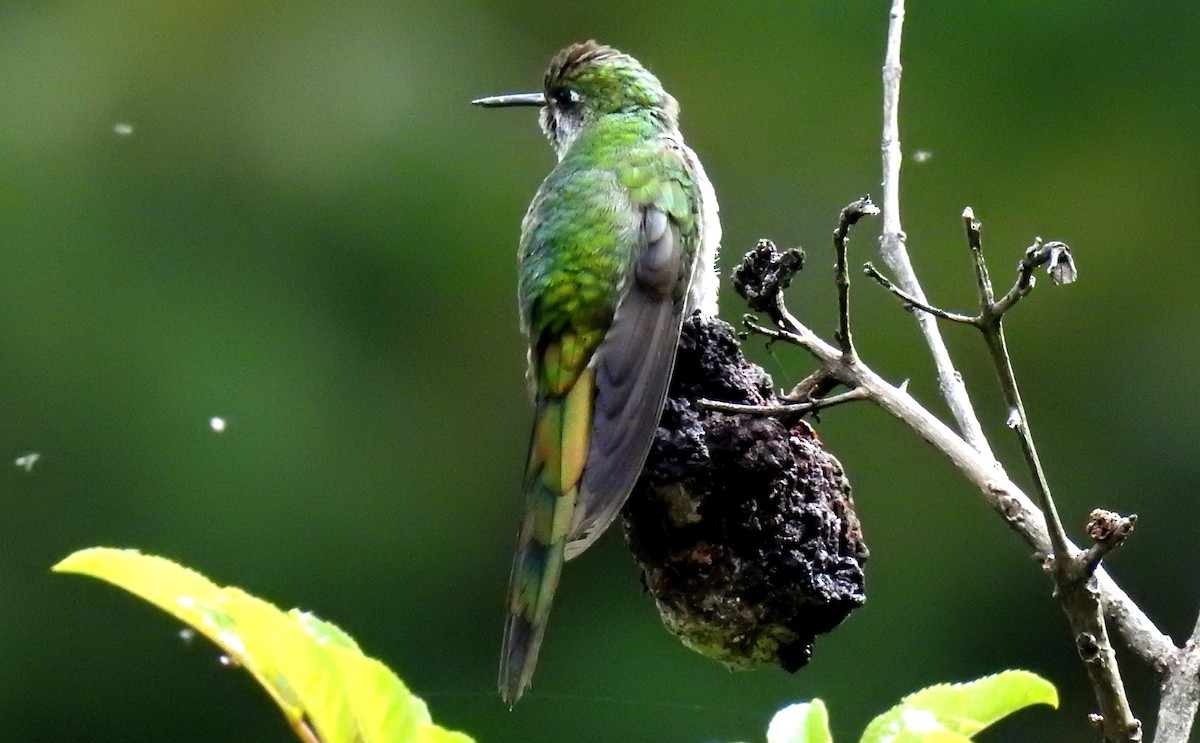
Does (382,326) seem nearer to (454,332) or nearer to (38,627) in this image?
(454,332)

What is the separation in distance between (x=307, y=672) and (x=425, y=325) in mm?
6024

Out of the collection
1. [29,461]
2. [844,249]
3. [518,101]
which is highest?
[518,101]

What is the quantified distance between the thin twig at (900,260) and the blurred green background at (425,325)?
378 centimetres

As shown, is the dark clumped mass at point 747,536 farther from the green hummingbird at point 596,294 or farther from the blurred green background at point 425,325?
the blurred green background at point 425,325

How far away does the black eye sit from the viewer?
145 inches

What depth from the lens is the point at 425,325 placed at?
23.9 feet

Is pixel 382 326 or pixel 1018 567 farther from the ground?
pixel 382 326

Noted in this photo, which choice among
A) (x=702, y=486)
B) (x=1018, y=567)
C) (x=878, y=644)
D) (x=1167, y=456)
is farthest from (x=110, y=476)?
(x=702, y=486)

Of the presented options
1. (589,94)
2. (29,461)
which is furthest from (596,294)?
(29,461)

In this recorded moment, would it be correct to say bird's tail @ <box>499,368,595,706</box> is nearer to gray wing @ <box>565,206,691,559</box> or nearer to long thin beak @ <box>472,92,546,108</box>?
gray wing @ <box>565,206,691,559</box>

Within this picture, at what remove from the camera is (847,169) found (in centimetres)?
697

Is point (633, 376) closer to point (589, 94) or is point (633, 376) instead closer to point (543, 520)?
point (543, 520)

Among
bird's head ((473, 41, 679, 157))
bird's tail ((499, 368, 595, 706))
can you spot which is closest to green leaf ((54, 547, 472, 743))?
bird's tail ((499, 368, 595, 706))

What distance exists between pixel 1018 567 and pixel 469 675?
7.31 ft
